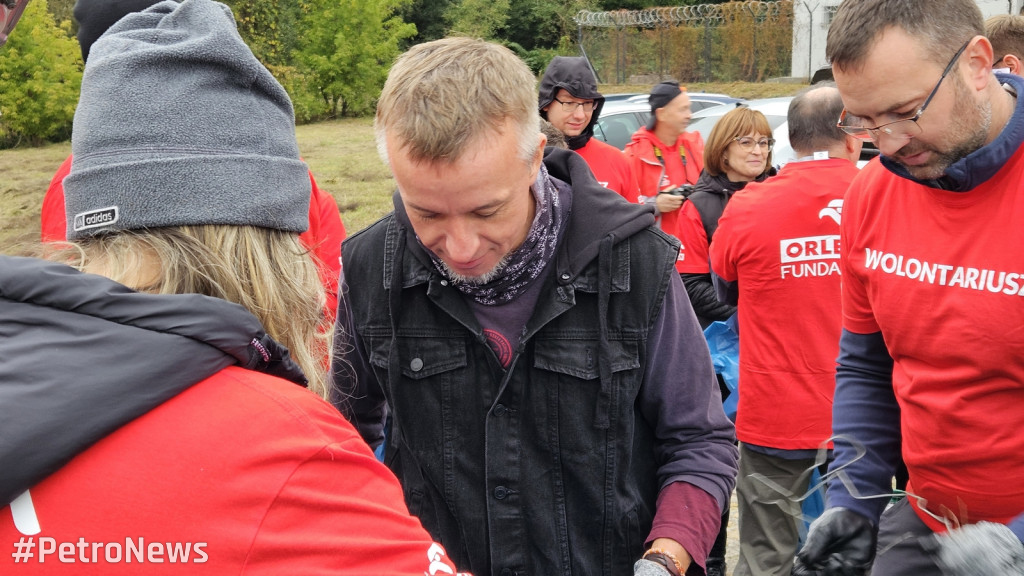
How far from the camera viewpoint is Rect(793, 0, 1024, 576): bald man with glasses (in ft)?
6.82

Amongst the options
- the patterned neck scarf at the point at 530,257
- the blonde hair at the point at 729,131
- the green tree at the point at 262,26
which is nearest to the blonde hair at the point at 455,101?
the patterned neck scarf at the point at 530,257

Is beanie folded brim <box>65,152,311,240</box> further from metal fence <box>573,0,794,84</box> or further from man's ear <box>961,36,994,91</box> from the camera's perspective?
metal fence <box>573,0,794,84</box>

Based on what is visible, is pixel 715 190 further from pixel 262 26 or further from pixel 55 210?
pixel 262 26

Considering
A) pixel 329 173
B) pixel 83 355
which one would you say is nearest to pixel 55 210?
pixel 83 355

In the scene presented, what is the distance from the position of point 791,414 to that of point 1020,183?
74.2 inches

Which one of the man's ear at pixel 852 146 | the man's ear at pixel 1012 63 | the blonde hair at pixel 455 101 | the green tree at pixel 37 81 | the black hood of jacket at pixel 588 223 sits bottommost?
the green tree at pixel 37 81

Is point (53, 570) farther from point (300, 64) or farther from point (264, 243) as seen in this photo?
point (300, 64)

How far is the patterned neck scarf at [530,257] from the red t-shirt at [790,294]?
1.93 meters

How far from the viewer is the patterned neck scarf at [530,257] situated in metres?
2.00

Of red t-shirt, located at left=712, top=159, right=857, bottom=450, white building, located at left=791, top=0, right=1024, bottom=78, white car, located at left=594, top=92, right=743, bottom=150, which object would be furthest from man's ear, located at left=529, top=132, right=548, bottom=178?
white building, located at left=791, top=0, right=1024, bottom=78

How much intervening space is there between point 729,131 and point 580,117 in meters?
1.33

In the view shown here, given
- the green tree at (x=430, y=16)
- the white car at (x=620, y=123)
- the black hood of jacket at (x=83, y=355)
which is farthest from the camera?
the green tree at (x=430, y=16)

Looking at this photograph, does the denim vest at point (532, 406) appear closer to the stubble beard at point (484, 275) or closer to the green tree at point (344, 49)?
the stubble beard at point (484, 275)

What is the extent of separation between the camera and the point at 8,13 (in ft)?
5.23
